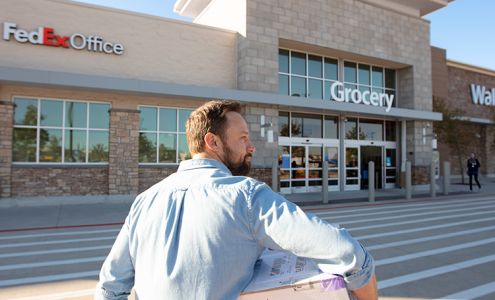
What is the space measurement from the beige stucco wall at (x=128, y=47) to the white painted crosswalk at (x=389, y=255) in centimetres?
679

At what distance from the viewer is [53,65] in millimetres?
12461

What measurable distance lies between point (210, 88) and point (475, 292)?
440 inches

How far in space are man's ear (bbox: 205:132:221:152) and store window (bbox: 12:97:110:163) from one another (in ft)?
42.4

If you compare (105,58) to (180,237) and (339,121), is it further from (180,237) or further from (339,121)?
(180,237)

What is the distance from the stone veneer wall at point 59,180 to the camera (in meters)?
12.1

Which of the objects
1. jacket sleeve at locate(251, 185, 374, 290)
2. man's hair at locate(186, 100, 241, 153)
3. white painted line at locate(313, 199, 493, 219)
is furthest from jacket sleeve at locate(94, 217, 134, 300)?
A: white painted line at locate(313, 199, 493, 219)

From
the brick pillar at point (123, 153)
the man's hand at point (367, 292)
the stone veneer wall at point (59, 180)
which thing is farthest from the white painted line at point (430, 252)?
the stone veneer wall at point (59, 180)

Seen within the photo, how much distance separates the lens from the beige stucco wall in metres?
12.2

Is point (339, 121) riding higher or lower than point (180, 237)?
higher

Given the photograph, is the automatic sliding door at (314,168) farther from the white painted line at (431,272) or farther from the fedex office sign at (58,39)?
the white painted line at (431,272)

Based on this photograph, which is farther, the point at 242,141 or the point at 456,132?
the point at 456,132

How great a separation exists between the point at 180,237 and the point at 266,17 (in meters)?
15.8

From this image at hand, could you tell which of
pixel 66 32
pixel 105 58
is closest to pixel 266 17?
pixel 105 58

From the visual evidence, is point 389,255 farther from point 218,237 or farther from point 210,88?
point 210,88
